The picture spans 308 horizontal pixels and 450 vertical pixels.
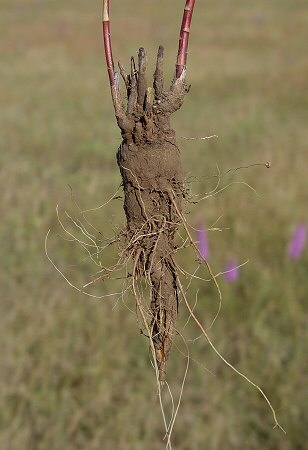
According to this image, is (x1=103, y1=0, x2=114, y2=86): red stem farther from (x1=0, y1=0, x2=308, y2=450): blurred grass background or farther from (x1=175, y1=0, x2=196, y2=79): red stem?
(x1=0, y1=0, x2=308, y2=450): blurred grass background

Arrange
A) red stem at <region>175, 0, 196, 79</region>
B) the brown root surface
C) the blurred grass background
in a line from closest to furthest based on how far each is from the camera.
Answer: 1. red stem at <region>175, 0, 196, 79</region>
2. the brown root surface
3. the blurred grass background

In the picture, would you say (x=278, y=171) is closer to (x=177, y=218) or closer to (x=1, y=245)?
(x=1, y=245)

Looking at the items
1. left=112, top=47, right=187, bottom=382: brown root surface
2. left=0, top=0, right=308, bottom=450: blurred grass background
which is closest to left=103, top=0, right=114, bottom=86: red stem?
left=112, top=47, right=187, bottom=382: brown root surface

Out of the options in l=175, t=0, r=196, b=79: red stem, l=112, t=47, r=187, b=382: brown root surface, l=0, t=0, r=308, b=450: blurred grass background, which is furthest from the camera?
l=0, t=0, r=308, b=450: blurred grass background

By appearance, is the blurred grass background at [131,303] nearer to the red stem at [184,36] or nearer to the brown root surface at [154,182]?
the brown root surface at [154,182]

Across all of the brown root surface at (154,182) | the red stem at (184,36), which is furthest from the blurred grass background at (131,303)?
the red stem at (184,36)

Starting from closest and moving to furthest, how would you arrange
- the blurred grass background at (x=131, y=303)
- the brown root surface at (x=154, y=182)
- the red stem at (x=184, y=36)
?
the red stem at (x=184, y=36) → the brown root surface at (x=154, y=182) → the blurred grass background at (x=131, y=303)
